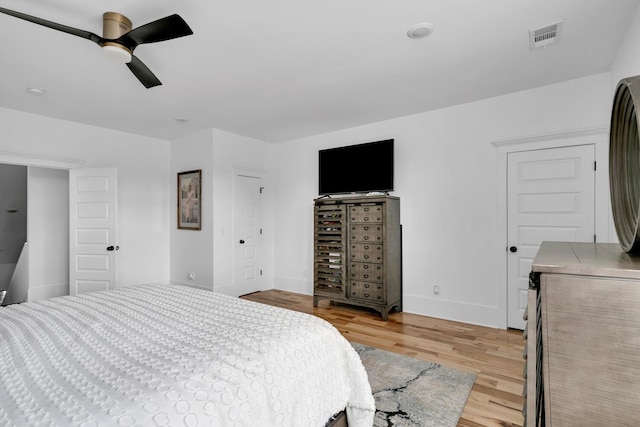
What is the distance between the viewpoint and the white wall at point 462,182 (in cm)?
316

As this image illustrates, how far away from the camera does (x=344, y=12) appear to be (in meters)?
2.03

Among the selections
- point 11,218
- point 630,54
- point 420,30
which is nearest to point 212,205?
point 11,218

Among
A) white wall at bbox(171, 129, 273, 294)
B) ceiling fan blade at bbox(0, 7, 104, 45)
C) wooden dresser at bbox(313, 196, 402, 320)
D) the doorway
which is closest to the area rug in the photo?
wooden dresser at bbox(313, 196, 402, 320)

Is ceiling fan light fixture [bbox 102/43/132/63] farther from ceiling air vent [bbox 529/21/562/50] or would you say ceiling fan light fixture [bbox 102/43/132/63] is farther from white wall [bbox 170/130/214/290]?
ceiling air vent [bbox 529/21/562/50]

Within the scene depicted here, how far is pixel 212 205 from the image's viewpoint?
4.63m

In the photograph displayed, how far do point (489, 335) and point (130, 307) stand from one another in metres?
3.37

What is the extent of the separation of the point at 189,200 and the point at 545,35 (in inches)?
188

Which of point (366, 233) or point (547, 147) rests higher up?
point (547, 147)

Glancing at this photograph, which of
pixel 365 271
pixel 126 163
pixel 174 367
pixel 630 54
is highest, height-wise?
pixel 630 54

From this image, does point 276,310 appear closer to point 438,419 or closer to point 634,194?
point 438,419

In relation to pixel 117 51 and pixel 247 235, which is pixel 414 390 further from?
pixel 247 235

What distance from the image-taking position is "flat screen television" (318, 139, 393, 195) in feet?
13.6

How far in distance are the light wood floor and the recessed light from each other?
8.64ft

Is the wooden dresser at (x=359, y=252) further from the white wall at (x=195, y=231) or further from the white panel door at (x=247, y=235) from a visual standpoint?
the white wall at (x=195, y=231)
